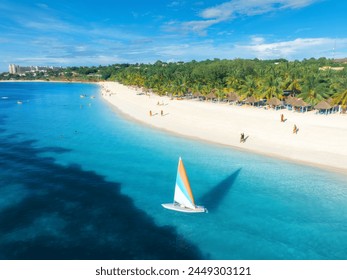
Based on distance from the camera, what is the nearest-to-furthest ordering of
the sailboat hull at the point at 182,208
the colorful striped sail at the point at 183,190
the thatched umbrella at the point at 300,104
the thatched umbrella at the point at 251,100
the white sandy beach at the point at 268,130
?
the colorful striped sail at the point at 183,190 < the sailboat hull at the point at 182,208 < the white sandy beach at the point at 268,130 < the thatched umbrella at the point at 300,104 < the thatched umbrella at the point at 251,100

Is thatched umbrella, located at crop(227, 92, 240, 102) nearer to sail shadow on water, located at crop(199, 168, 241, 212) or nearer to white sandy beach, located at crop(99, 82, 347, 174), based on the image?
white sandy beach, located at crop(99, 82, 347, 174)

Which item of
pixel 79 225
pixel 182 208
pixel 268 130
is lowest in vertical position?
pixel 79 225

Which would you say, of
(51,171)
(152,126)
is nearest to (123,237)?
(51,171)

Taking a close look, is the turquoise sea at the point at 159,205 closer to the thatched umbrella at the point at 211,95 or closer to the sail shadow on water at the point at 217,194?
the sail shadow on water at the point at 217,194

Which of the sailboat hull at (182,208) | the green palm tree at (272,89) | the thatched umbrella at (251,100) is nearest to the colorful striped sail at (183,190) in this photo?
the sailboat hull at (182,208)

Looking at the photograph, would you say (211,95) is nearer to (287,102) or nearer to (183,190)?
(287,102)

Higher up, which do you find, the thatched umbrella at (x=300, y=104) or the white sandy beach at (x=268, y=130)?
the thatched umbrella at (x=300, y=104)

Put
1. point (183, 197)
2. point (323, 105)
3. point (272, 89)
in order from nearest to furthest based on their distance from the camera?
1. point (183, 197)
2. point (323, 105)
3. point (272, 89)

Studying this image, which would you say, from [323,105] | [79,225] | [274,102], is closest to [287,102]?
[274,102]
